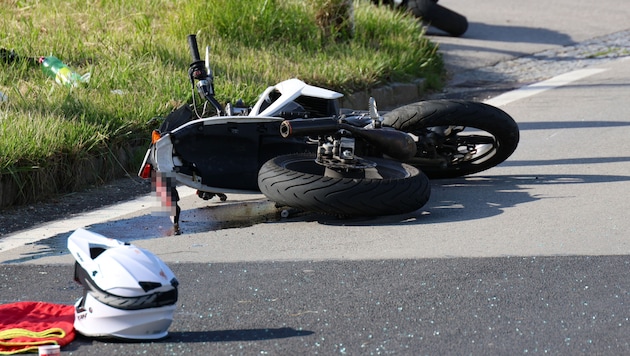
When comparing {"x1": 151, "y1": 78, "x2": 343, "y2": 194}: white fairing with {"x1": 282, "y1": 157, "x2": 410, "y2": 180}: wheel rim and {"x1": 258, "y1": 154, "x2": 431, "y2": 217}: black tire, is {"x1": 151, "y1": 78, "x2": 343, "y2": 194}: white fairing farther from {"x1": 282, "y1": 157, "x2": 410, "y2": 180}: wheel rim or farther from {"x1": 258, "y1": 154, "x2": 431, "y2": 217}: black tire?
{"x1": 258, "y1": 154, "x2": 431, "y2": 217}: black tire

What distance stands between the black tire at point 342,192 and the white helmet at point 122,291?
1867 millimetres

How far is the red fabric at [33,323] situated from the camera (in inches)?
164

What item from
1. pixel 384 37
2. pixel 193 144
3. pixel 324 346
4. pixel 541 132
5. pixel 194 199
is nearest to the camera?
pixel 324 346

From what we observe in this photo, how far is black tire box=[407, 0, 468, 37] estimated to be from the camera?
14336mm

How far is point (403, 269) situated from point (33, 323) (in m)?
1.80

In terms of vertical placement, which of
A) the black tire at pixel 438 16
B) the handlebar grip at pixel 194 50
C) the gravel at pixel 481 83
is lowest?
the gravel at pixel 481 83

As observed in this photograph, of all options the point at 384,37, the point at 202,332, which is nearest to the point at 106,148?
the point at 202,332

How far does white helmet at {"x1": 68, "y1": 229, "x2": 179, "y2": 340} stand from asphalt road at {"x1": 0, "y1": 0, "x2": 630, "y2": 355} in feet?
0.27

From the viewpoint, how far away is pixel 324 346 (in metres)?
4.22

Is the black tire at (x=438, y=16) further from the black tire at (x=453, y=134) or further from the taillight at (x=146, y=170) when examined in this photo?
the taillight at (x=146, y=170)

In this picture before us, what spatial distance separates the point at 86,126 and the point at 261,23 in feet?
14.1

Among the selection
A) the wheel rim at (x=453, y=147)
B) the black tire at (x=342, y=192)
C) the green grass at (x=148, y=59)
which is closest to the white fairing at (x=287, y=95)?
the black tire at (x=342, y=192)

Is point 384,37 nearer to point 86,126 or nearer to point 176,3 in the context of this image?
point 176,3

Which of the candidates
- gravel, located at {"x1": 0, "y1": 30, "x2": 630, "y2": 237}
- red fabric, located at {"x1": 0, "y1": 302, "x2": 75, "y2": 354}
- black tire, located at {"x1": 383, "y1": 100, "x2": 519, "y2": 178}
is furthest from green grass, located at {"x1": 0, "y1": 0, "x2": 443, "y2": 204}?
red fabric, located at {"x1": 0, "y1": 302, "x2": 75, "y2": 354}
